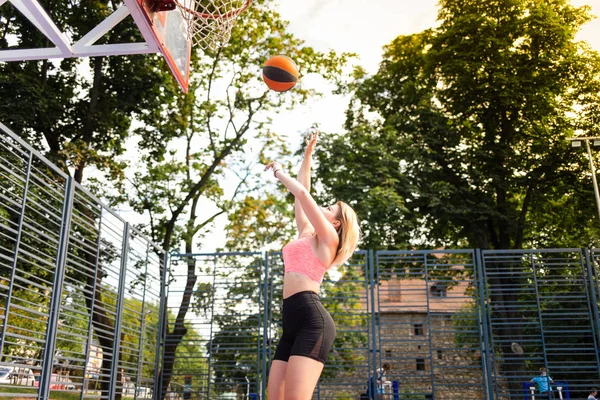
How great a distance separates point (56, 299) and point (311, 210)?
3934 mm

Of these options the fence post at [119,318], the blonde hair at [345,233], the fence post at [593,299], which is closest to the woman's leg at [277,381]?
the blonde hair at [345,233]

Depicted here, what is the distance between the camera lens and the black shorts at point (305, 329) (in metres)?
3.10

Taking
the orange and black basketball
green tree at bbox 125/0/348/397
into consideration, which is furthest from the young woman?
green tree at bbox 125/0/348/397

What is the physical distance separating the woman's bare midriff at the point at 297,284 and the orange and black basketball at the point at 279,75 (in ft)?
10.5

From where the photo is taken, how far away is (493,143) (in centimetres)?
1745

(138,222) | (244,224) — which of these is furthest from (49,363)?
(244,224)

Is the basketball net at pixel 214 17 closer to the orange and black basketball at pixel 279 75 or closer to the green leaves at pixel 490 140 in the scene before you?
the orange and black basketball at pixel 279 75

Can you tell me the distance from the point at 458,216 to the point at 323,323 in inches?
548

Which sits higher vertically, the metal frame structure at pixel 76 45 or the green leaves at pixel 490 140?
the green leaves at pixel 490 140

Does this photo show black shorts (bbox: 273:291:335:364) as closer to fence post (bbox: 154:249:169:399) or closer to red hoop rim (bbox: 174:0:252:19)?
red hoop rim (bbox: 174:0:252:19)

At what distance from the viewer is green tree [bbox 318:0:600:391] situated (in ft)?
54.5

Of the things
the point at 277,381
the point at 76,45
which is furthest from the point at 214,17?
the point at 277,381

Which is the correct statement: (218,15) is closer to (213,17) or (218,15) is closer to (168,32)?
(213,17)

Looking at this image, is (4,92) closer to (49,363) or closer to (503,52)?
(49,363)
